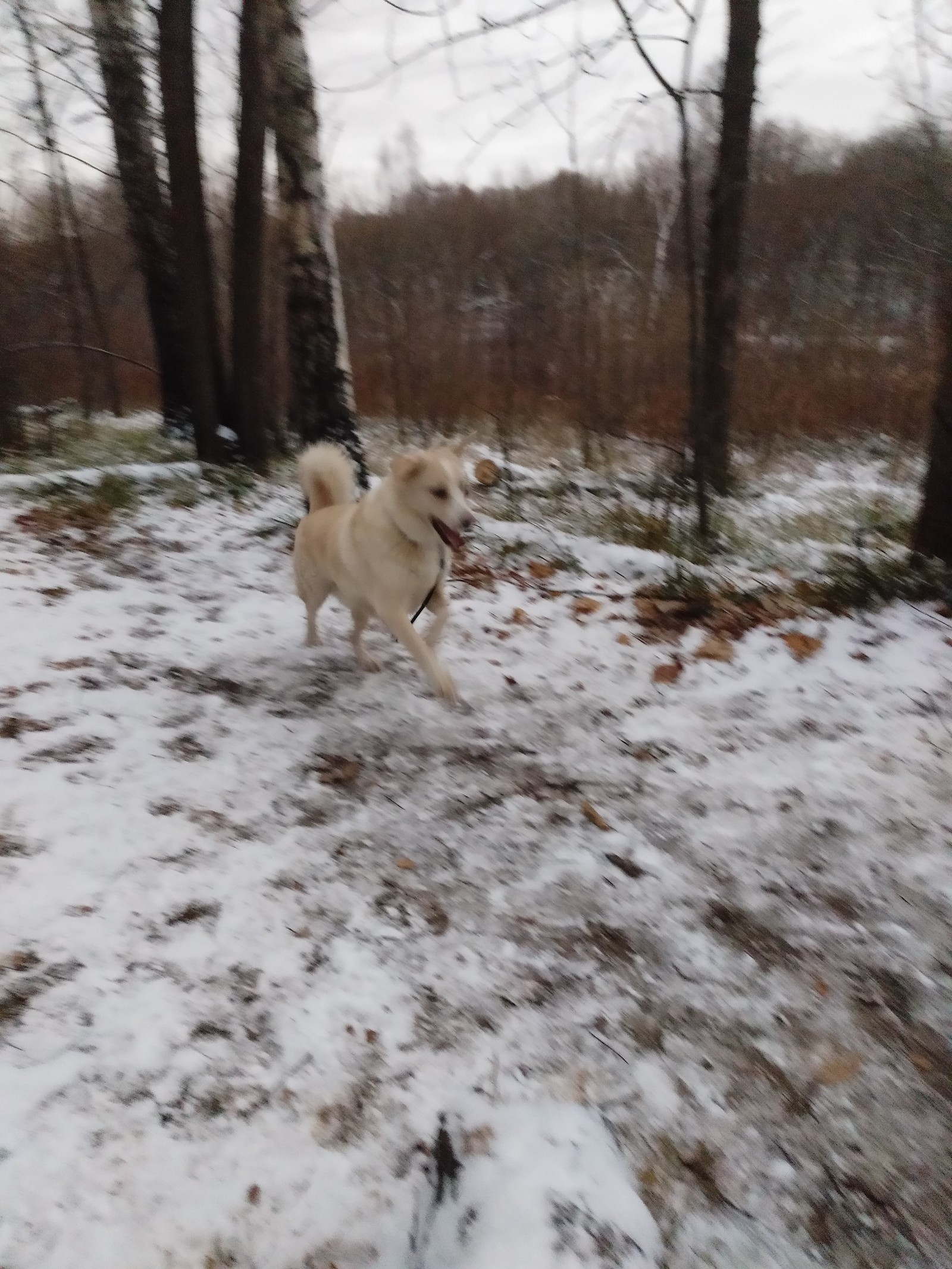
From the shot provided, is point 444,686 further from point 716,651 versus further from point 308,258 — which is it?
point 308,258

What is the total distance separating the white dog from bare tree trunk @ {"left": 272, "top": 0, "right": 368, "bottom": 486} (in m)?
3.61

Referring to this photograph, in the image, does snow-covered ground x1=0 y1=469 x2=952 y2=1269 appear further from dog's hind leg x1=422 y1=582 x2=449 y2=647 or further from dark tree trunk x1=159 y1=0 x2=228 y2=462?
dark tree trunk x1=159 y1=0 x2=228 y2=462

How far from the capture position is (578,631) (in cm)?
452

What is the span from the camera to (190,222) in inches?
281

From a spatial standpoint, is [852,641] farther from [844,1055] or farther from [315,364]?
[315,364]

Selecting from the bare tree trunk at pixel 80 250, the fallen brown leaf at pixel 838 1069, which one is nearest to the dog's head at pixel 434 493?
→ the fallen brown leaf at pixel 838 1069

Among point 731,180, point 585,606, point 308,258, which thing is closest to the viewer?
point 585,606

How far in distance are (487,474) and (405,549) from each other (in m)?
4.59

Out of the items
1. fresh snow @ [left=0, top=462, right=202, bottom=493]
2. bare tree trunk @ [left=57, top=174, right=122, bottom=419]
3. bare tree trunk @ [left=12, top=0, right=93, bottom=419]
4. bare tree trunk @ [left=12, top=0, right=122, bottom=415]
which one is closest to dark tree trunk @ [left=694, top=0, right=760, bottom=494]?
fresh snow @ [left=0, top=462, right=202, bottom=493]

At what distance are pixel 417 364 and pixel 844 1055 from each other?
41.0 ft

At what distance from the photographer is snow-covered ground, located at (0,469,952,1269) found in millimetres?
1483

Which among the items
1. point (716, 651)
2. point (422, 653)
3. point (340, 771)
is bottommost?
point (340, 771)

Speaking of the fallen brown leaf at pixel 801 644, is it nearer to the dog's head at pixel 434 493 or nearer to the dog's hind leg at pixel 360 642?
the dog's head at pixel 434 493

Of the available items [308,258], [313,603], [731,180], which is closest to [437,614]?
[313,603]
